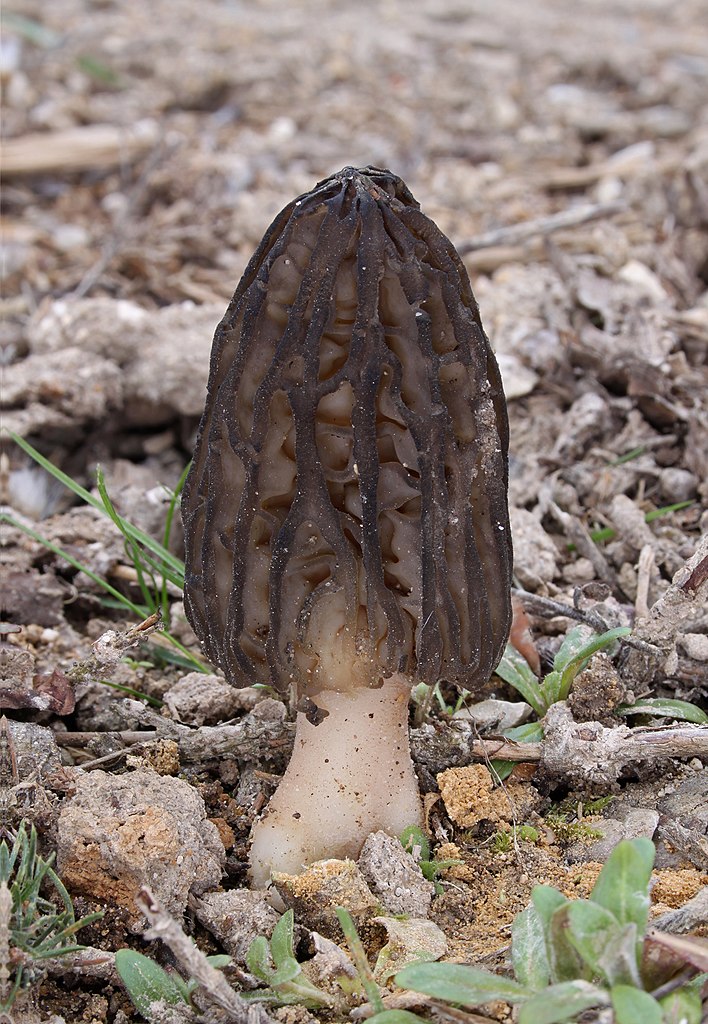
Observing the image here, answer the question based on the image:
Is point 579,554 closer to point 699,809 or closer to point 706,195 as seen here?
point 699,809

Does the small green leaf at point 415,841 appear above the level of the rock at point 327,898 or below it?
above

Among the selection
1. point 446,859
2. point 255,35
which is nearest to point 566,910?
point 446,859

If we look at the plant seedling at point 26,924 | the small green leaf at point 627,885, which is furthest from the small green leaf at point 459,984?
the plant seedling at point 26,924

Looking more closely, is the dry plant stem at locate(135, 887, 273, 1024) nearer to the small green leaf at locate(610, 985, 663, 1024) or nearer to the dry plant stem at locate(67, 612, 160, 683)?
the small green leaf at locate(610, 985, 663, 1024)

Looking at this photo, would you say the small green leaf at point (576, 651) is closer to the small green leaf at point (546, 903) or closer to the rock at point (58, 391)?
the small green leaf at point (546, 903)

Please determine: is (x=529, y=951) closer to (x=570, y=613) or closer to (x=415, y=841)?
(x=415, y=841)
